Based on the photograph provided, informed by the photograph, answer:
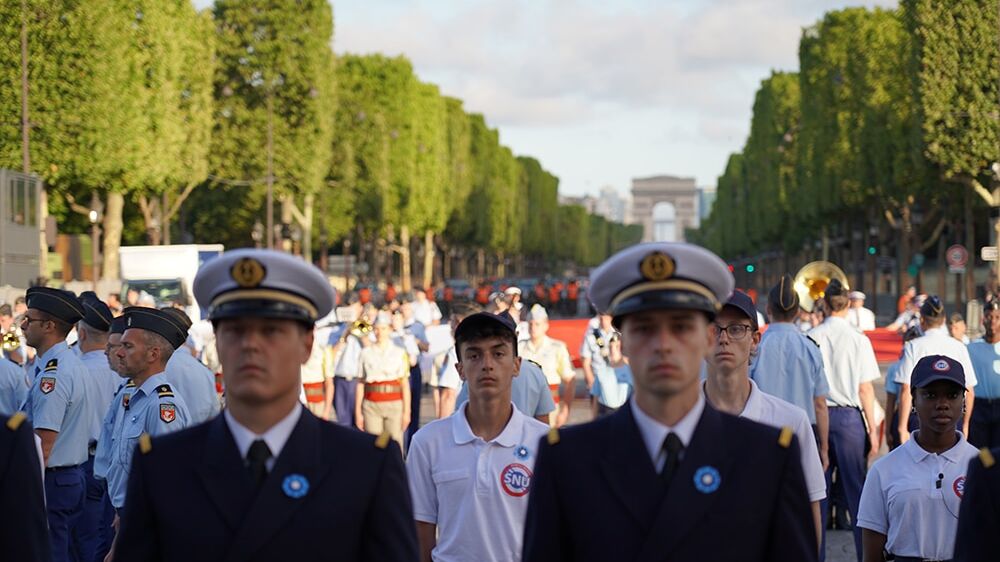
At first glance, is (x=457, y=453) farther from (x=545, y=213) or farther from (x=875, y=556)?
(x=545, y=213)

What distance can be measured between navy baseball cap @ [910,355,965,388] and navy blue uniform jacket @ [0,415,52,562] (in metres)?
3.91

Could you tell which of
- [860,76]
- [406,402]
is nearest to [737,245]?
[860,76]

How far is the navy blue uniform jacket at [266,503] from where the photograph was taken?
3.84 m

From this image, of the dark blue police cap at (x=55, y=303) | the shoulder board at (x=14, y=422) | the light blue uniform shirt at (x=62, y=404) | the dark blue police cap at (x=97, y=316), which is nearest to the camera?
the shoulder board at (x=14, y=422)

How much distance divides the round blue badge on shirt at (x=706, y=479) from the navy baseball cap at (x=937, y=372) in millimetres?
3249

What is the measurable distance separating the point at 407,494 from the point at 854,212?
6122 cm

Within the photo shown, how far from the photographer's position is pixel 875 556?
6543mm

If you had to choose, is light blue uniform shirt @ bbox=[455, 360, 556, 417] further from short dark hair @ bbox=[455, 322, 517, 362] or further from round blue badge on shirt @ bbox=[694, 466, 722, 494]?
round blue badge on shirt @ bbox=[694, 466, 722, 494]

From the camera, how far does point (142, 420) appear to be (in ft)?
25.0

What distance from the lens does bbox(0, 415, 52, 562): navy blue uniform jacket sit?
406 centimetres

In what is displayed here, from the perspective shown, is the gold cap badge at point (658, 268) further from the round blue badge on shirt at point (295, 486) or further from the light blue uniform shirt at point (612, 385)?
the light blue uniform shirt at point (612, 385)

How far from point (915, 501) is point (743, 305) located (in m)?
1.11

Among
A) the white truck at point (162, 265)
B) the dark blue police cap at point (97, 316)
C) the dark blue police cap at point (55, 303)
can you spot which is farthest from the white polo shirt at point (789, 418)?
the white truck at point (162, 265)

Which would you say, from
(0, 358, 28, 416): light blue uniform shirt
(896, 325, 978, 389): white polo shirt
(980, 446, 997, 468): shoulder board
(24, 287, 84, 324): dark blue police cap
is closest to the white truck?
(896, 325, 978, 389): white polo shirt
